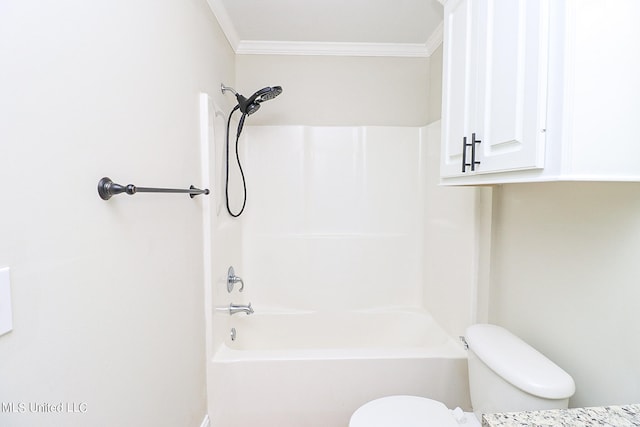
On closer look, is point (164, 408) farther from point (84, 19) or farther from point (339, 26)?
point (339, 26)

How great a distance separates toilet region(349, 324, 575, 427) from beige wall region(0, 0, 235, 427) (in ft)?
2.80

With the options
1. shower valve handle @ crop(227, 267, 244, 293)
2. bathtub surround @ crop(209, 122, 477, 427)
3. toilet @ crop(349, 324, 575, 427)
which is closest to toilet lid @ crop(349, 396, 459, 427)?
toilet @ crop(349, 324, 575, 427)

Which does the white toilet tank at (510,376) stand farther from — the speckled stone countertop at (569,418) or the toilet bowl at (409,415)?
the speckled stone countertop at (569,418)

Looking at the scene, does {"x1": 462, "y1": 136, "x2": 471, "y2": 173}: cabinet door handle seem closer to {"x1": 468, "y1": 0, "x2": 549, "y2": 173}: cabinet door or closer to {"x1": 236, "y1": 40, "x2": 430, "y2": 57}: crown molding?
{"x1": 468, "y1": 0, "x2": 549, "y2": 173}: cabinet door

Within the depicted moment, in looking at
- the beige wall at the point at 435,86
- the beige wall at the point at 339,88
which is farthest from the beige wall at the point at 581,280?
the beige wall at the point at 339,88

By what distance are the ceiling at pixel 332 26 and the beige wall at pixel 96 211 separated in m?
0.67

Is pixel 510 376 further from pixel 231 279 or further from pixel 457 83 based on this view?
pixel 231 279

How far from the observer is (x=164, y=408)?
128 cm

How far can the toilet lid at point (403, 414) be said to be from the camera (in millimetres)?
1303

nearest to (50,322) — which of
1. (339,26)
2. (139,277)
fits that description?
(139,277)

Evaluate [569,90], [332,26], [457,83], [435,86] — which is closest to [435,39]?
[435,86]

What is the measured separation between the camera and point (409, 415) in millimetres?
1348

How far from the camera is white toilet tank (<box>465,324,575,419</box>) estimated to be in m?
1.07

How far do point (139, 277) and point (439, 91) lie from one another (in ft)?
7.09
